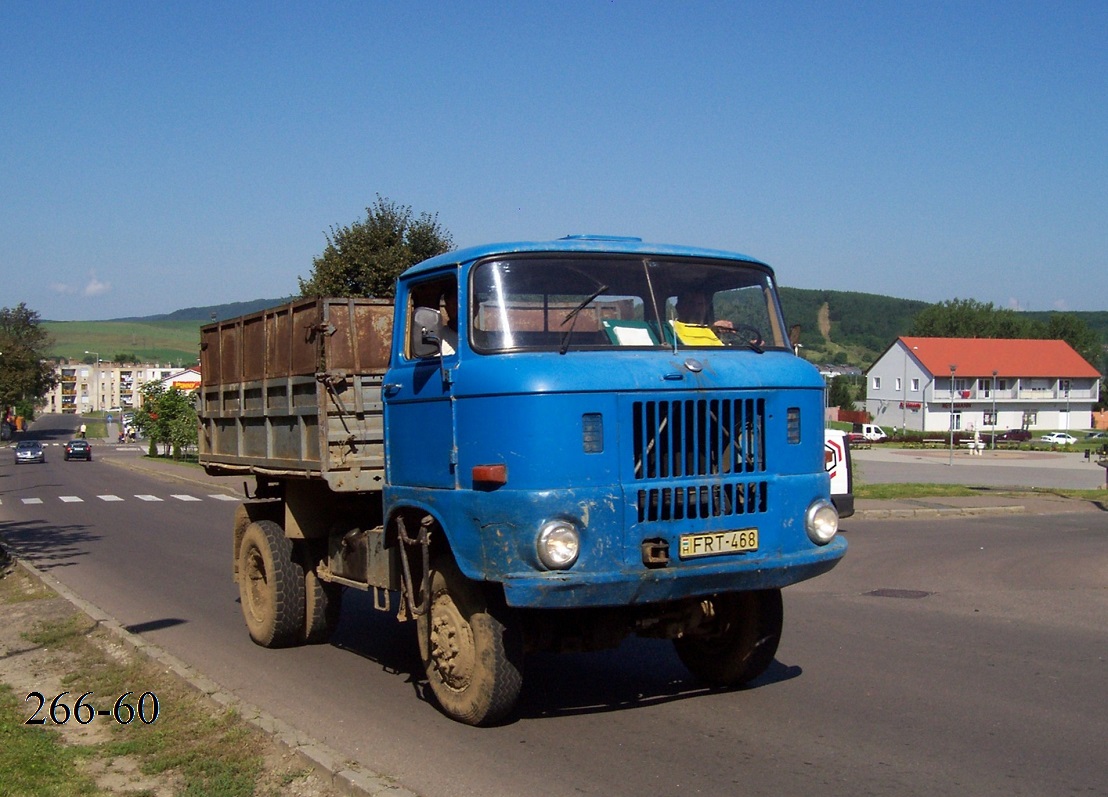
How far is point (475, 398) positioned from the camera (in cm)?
588

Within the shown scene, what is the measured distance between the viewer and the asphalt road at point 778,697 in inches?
212

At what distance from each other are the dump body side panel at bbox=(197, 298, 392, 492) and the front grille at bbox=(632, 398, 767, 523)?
2.44 m

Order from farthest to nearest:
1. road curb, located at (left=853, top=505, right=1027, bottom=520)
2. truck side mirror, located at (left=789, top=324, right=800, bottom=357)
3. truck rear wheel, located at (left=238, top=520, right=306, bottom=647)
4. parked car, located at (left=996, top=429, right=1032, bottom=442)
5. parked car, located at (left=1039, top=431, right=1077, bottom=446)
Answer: parked car, located at (left=996, top=429, right=1032, bottom=442)
parked car, located at (left=1039, top=431, right=1077, bottom=446)
road curb, located at (left=853, top=505, right=1027, bottom=520)
truck rear wheel, located at (left=238, top=520, right=306, bottom=647)
truck side mirror, located at (left=789, top=324, right=800, bottom=357)

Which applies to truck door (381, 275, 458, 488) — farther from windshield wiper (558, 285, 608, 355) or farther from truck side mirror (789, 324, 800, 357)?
truck side mirror (789, 324, 800, 357)

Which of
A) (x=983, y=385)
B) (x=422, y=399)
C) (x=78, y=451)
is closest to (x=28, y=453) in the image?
(x=78, y=451)

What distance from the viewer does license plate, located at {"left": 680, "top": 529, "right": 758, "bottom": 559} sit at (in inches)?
227

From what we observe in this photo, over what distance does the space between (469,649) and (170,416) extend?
5314 centimetres

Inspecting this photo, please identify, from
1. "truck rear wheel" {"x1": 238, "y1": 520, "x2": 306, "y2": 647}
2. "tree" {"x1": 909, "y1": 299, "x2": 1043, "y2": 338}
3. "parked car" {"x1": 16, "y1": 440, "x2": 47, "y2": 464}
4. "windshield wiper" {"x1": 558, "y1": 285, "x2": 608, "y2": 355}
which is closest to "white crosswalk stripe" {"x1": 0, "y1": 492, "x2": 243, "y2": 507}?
"truck rear wheel" {"x1": 238, "y1": 520, "x2": 306, "y2": 647}

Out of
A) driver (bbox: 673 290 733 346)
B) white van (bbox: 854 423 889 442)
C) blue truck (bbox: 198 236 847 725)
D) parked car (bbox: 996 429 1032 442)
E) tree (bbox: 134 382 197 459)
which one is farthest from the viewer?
parked car (bbox: 996 429 1032 442)

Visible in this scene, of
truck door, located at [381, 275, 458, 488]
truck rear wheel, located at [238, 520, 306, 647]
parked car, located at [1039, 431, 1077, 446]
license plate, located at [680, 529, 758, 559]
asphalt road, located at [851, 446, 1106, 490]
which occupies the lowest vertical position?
parked car, located at [1039, 431, 1077, 446]

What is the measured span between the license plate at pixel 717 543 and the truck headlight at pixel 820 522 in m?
0.41

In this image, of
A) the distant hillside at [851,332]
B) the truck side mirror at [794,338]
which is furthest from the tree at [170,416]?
the distant hillside at [851,332]

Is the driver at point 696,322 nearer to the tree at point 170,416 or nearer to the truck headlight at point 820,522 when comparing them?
the truck headlight at point 820,522

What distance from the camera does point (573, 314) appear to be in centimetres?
610
